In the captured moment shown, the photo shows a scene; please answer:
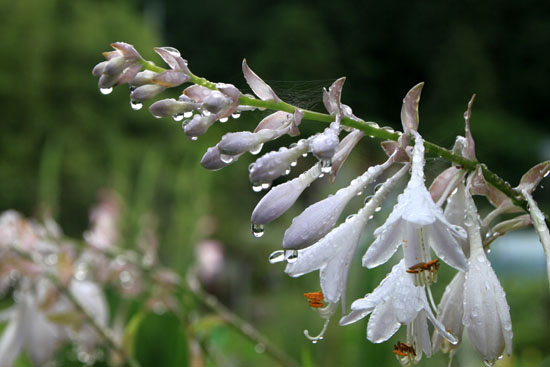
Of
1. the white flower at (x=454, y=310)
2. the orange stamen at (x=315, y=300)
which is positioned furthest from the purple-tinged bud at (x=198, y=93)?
the white flower at (x=454, y=310)

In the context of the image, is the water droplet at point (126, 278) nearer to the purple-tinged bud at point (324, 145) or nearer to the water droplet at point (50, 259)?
the water droplet at point (50, 259)

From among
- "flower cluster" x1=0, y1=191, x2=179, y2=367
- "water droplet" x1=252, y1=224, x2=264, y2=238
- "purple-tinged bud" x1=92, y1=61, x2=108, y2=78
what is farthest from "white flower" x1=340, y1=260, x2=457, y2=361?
"flower cluster" x1=0, y1=191, x2=179, y2=367

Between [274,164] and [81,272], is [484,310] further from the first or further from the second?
[81,272]

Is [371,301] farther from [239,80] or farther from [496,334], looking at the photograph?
[239,80]

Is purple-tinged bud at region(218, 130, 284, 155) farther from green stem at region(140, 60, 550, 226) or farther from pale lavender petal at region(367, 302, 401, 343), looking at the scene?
pale lavender petal at region(367, 302, 401, 343)

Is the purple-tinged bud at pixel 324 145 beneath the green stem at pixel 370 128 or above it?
beneath

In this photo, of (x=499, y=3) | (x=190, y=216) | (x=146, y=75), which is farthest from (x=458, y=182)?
(x=499, y=3)
